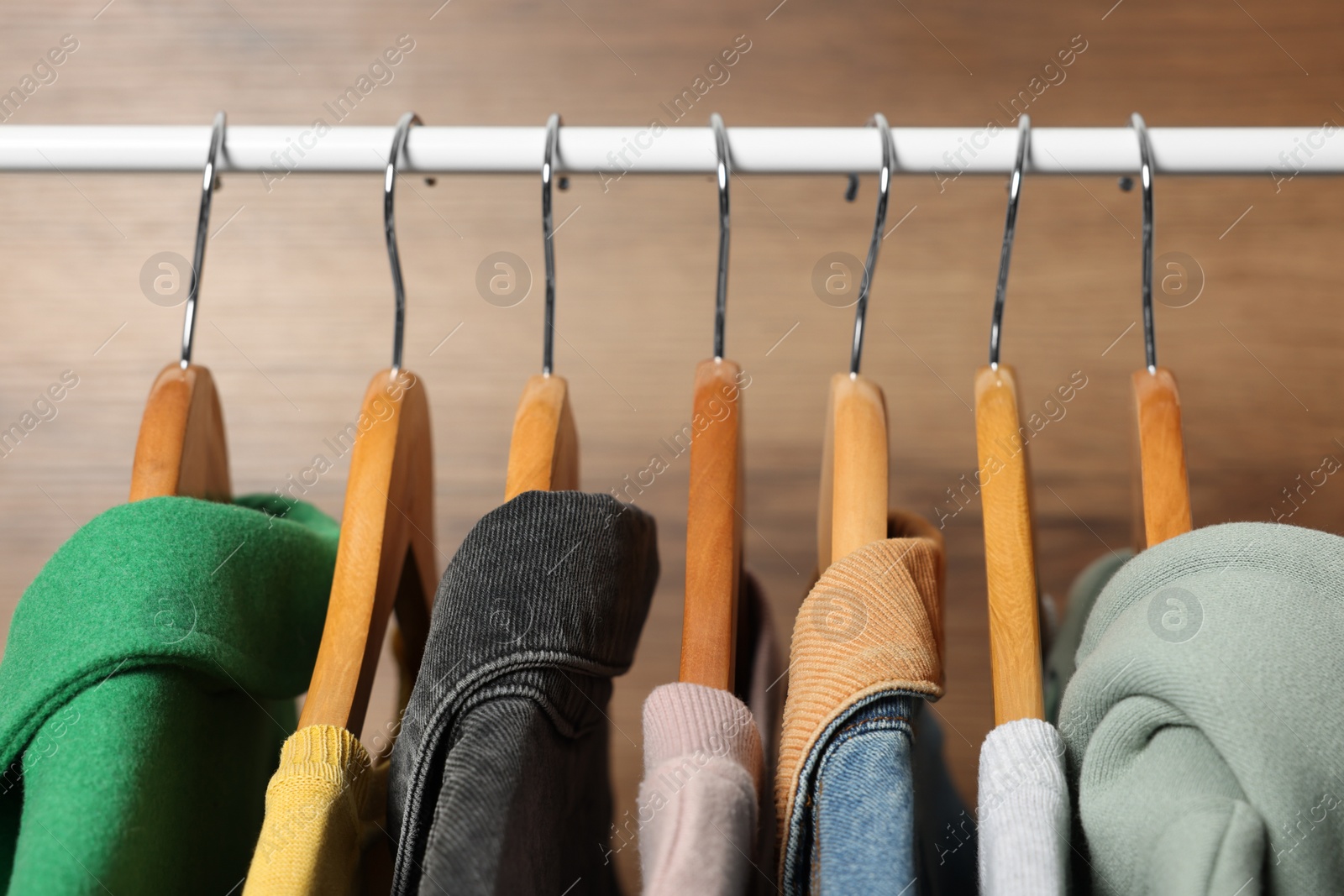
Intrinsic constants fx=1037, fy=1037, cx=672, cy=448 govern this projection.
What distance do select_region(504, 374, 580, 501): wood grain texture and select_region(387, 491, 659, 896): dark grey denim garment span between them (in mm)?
51

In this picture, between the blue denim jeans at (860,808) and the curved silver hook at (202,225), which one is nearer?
the blue denim jeans at (860,808)

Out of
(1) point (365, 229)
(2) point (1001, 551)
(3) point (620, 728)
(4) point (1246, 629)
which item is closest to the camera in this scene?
(4) point (1246, 629)

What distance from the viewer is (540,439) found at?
49 centimetres

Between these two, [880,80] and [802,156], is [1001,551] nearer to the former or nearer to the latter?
[802,156]

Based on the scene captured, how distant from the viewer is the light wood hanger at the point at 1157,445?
48 centimetres

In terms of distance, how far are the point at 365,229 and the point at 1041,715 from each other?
2.98 feet

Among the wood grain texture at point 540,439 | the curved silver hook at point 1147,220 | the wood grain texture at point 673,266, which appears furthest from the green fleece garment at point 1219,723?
the wood grain texture at point 673,266

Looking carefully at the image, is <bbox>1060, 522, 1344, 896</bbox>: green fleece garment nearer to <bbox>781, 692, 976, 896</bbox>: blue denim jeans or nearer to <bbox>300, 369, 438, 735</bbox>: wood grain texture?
<bbox>781, 692, 976, 896</bbox>: blue denim jeans

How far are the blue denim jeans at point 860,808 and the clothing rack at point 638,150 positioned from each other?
27 centimetres

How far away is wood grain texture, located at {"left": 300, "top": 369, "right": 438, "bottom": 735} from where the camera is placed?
456mm

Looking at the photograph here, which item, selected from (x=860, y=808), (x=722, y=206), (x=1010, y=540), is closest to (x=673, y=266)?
(x=722, y=206)

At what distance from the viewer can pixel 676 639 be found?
0.96 meters

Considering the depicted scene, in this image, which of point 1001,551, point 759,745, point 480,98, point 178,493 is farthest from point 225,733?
point 480,98

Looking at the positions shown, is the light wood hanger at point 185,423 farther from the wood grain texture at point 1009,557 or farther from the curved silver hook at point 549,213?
the wood grain texture at point 1009,557
